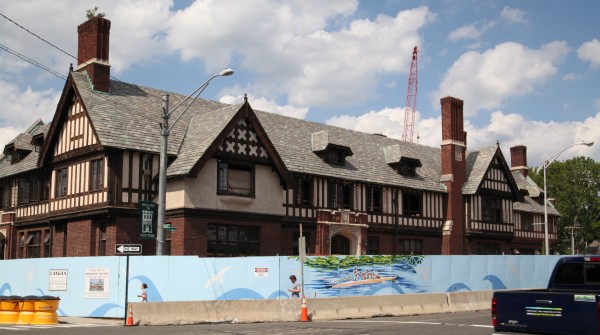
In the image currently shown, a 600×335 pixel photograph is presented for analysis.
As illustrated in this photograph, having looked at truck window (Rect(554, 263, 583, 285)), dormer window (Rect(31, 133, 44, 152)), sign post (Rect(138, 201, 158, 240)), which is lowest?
truck window (Rect(554, 263, 583, 285))

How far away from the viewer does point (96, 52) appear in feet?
115

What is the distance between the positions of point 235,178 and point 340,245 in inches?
370

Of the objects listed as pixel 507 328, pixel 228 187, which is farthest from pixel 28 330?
pixel 228 187

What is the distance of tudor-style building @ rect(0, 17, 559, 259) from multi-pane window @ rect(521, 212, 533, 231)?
32.6 ft

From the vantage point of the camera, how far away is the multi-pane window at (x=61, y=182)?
34778 mm

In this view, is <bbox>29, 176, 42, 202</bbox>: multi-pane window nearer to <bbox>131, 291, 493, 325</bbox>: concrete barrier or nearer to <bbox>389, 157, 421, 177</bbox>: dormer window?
<bbox>131, 291, 493, 325</bbox>: concrete barrier

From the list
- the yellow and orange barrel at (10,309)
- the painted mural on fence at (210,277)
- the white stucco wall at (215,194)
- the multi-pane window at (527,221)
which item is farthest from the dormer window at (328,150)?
the multi-pane window at (527,221)

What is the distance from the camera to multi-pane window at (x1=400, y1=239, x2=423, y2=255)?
4397 cm

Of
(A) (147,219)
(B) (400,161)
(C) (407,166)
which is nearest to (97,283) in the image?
(A) (147,219)

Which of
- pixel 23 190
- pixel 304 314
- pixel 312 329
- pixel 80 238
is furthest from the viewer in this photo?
pixel 23 190

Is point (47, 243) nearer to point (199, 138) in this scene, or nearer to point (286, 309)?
point (199, 138)

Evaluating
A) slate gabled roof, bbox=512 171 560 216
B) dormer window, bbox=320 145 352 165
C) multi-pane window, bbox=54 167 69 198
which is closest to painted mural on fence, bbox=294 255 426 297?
dormer window, bbox=320 145 352 165

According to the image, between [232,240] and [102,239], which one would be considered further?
[232,240]

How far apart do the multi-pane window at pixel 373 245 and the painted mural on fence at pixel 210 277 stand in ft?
35.7
